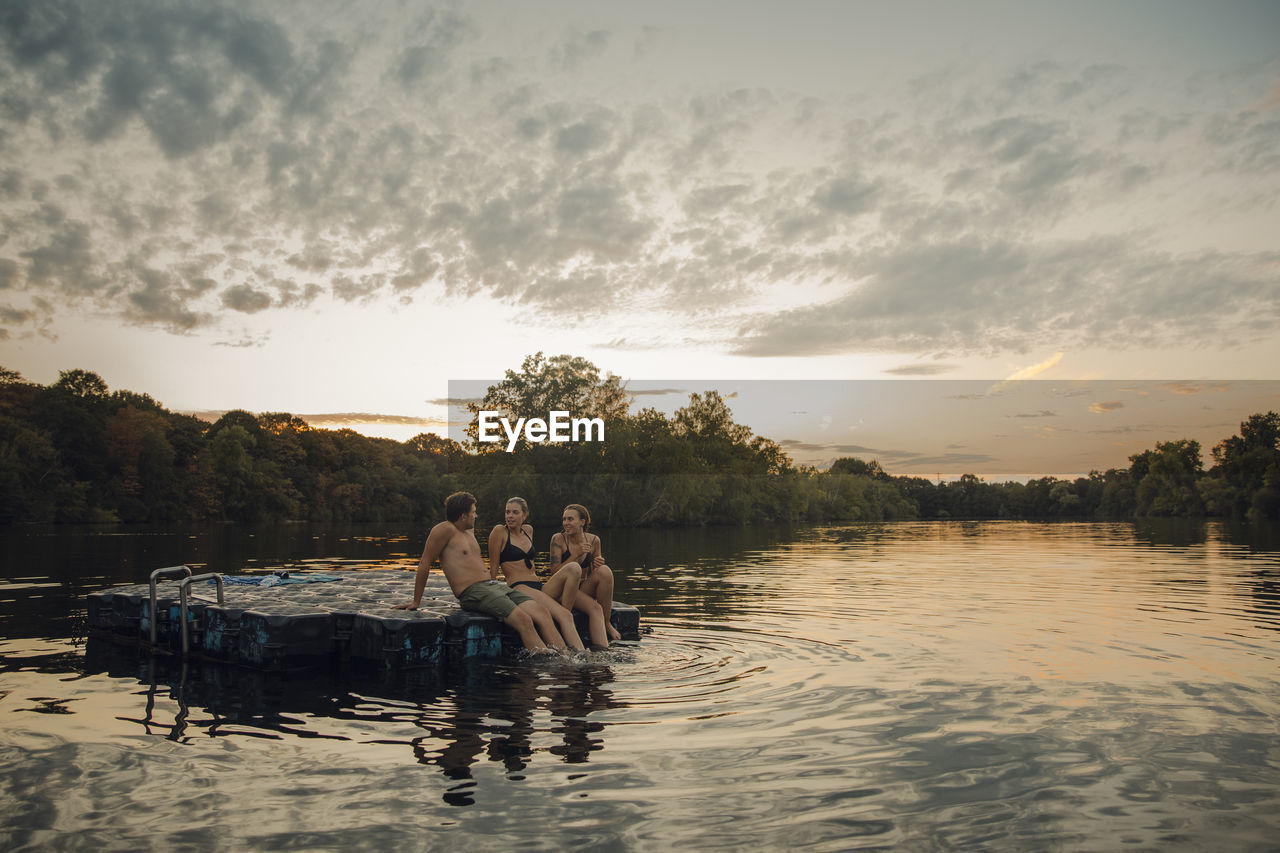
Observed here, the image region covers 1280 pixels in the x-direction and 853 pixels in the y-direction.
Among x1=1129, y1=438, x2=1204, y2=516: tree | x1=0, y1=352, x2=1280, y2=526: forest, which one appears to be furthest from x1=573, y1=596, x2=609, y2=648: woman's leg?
x1=1129, y1=438, x2=1204, y2=516: tree

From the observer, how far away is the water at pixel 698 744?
5.48 metres

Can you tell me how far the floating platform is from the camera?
A: 11.5 meters

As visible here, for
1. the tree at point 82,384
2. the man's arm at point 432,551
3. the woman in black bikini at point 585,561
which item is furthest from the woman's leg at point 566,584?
the tree at point 82,384

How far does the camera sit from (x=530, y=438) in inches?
3509

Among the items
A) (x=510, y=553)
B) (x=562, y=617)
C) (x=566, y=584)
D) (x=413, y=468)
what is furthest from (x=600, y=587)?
(x=413, y=468)

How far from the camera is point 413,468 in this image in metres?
133

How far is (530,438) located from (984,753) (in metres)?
83.2

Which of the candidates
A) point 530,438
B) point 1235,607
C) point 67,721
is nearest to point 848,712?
point 67,721

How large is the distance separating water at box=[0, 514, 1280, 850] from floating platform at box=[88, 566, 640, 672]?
619 mm

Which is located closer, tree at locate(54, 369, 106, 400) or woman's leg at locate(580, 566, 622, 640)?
woman's leg at locate(580, 566, 622, 640)

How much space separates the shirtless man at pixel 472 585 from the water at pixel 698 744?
54cm

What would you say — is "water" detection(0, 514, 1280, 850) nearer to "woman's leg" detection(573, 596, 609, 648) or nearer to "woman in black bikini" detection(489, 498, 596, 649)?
"woman's leg" detection(573, 596, 609, 648)

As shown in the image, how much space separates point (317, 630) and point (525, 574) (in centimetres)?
283

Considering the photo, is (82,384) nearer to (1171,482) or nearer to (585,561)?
(585,561)
